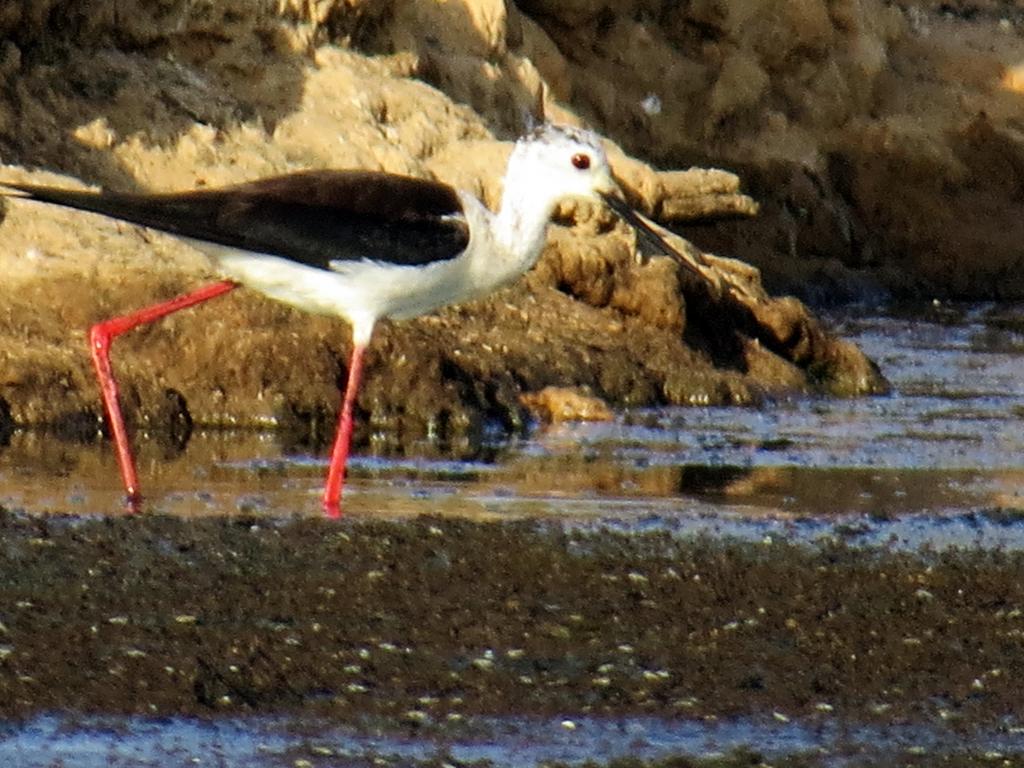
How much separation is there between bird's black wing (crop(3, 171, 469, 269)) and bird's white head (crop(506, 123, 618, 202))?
39 centimetres

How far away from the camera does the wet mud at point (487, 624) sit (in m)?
5.67

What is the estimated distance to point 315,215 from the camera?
8625mm

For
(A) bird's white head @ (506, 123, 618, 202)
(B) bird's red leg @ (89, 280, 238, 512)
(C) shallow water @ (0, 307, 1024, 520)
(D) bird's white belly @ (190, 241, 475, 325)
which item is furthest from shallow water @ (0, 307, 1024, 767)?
(A) bird's white head @ (506, 123, 618, 202)

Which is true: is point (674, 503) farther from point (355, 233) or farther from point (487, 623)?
point (487, 623)

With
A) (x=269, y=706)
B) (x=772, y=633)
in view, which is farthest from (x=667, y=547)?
(x=269, y=706)

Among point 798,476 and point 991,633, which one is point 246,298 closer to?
point 798,476

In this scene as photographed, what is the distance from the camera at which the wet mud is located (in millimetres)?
5672

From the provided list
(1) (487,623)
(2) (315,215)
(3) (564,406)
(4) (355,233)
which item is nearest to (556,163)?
(4) (355,233)

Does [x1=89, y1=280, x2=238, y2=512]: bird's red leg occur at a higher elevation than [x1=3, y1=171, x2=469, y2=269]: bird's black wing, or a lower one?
lower

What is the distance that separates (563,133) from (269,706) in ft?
13.6

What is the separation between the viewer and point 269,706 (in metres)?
5.57

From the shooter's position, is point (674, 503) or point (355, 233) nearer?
point (674, 503)

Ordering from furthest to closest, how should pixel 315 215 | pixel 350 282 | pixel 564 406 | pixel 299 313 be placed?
pixel 564 406
pixel 299 313
pixel 350 282
pixel 315 215

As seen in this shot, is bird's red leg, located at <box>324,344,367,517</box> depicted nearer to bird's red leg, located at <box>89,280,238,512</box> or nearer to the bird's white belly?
the bird's white belly
